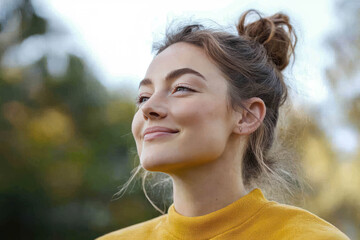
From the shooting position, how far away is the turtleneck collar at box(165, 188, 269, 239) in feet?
5.57

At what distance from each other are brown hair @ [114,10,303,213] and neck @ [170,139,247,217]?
0.62 ft

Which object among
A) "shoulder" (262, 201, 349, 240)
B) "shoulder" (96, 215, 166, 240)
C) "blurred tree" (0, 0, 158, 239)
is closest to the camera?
"shoulder" (262, 201, 349, 240)

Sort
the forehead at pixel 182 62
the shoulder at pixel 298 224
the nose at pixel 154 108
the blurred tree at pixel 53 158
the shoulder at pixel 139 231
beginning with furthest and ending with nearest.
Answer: the blurred tree at pixel 53 158, the shoulder at pixel 139 231, the forehead at pixel 182 62, the nose at pixel 154 108, the shoulder at pixel 298 224

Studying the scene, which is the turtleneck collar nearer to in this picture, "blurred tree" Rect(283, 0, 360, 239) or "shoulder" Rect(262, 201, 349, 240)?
"shoulder" Rect(262, 201, 349, 240)

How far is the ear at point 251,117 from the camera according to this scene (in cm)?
179

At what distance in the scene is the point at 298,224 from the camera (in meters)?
1.62

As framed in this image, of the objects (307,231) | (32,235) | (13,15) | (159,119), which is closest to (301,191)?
(307,231)

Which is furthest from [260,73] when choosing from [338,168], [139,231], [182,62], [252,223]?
[338,168]

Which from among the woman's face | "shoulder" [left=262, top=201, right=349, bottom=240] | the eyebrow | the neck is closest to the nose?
the woman's face

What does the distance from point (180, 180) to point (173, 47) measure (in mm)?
586

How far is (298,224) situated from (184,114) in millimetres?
584

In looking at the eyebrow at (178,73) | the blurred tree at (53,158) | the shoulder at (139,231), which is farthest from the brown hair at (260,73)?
the blurred tree at (53,158)

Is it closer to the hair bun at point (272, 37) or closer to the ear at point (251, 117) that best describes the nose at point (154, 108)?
the ear at point (251, 117)

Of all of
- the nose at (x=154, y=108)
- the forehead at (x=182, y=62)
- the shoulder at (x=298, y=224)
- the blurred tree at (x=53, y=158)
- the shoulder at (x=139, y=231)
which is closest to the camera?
the shoulder at (x=298, y=224)
